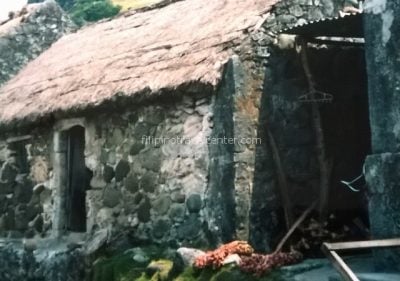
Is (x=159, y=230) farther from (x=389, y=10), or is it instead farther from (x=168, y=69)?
(x=389, y=10)

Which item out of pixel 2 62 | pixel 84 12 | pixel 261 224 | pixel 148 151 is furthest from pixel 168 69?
pixel 84 12

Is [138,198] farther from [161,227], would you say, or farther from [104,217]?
[104,217]

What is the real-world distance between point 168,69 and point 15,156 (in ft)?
11.1

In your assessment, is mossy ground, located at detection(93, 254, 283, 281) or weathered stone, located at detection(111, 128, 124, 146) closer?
mossy ground, located at detection(93, 254, 283, 281)

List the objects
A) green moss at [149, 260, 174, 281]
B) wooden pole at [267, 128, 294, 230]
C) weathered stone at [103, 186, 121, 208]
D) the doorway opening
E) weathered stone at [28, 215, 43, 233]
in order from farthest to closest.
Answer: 1. weathered stone at [28, 215, 43, 233]
2. the doorway opening
3. weathered stone at [103, 186, 121, 208]
4. wooden pole at [267, 128, 294, 230]
5. green moss at [149, 260, 174, 281]

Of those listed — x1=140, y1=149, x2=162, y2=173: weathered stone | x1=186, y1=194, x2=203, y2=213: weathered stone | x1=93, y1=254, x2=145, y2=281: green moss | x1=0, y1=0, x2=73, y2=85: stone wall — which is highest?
x1=0, y1=0, x2=73, y2=85: stone wall

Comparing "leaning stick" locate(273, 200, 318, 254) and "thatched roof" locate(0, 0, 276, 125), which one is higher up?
"thatched roof" locate(0, 0, 276, 125)

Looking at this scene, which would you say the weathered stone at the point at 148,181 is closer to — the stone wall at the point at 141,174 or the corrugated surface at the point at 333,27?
the stone wall at the point at 141,174

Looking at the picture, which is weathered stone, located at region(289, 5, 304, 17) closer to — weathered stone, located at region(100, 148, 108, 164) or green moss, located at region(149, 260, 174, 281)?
weathered stone, located at region(100, 148, 108, 164)

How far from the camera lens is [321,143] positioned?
6.77 meters

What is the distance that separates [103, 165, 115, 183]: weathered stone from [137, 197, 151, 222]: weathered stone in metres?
0.63

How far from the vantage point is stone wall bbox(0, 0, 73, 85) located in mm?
12305

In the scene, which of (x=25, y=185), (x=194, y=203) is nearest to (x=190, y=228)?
(x=194, y=203)

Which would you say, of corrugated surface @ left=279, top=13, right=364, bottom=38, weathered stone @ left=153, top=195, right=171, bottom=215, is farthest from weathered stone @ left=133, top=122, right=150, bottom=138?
corrugated surface @ left=279, top=13, right=364, bottom=38
